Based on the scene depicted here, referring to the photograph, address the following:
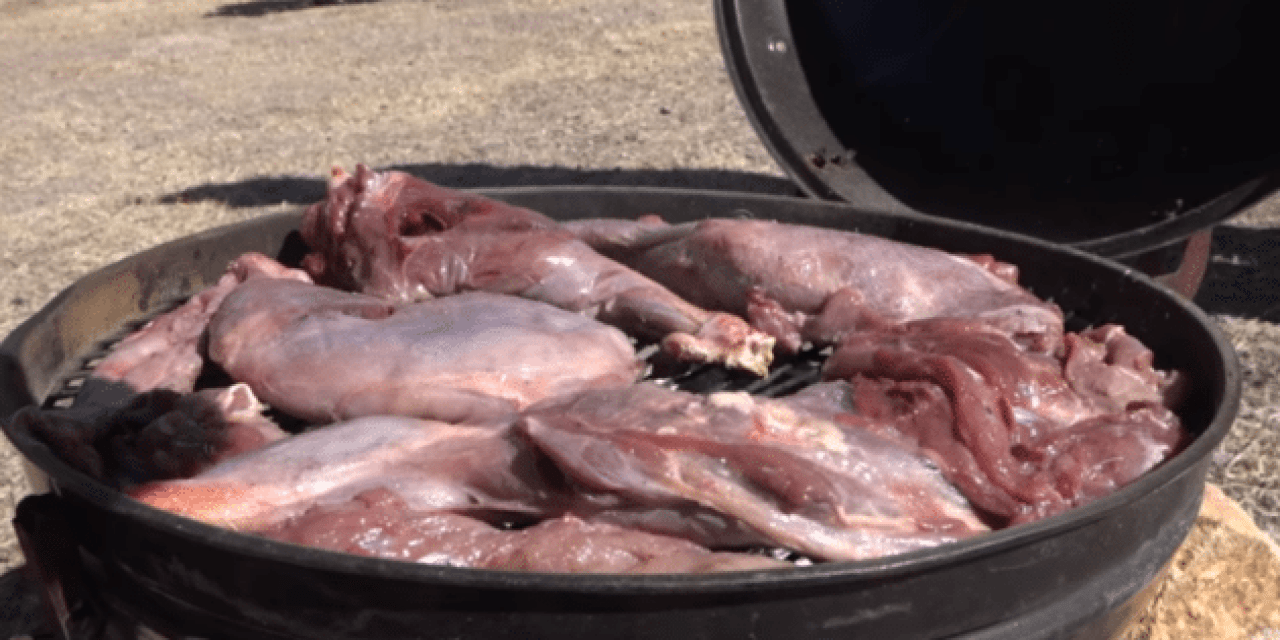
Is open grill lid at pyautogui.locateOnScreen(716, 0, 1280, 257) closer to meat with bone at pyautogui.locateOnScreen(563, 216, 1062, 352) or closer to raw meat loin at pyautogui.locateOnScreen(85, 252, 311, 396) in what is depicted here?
meat with bone at pyautogui.locateOnScreen(563, 216, 1062, 352)

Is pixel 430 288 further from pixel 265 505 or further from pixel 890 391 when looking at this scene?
pixel 890 391

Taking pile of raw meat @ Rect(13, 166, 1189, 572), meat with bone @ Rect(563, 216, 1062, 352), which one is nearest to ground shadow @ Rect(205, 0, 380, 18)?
pile of raw meat @ Rect(13, 166, 1189, 572)

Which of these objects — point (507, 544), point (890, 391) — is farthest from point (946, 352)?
point (507, 544)

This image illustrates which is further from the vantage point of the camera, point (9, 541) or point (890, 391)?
point (9, 541)

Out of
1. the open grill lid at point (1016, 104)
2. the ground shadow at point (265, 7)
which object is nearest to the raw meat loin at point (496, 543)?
the open grill lid at point (1016, 104)

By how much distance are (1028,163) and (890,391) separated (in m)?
2.48

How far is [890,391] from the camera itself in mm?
2312

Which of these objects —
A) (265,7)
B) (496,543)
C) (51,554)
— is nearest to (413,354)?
(496,543)

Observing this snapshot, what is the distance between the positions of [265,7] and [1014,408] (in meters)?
16.3

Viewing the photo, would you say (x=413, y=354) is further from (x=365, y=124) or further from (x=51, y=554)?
(x=365, y=124)

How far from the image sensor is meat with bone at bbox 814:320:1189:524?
6.86 ft

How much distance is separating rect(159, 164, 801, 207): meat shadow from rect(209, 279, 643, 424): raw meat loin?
204 inches

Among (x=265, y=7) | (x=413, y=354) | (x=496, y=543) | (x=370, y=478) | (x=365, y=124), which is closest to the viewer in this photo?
(x=496, y=543)

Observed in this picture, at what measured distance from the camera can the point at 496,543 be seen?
1.92m
